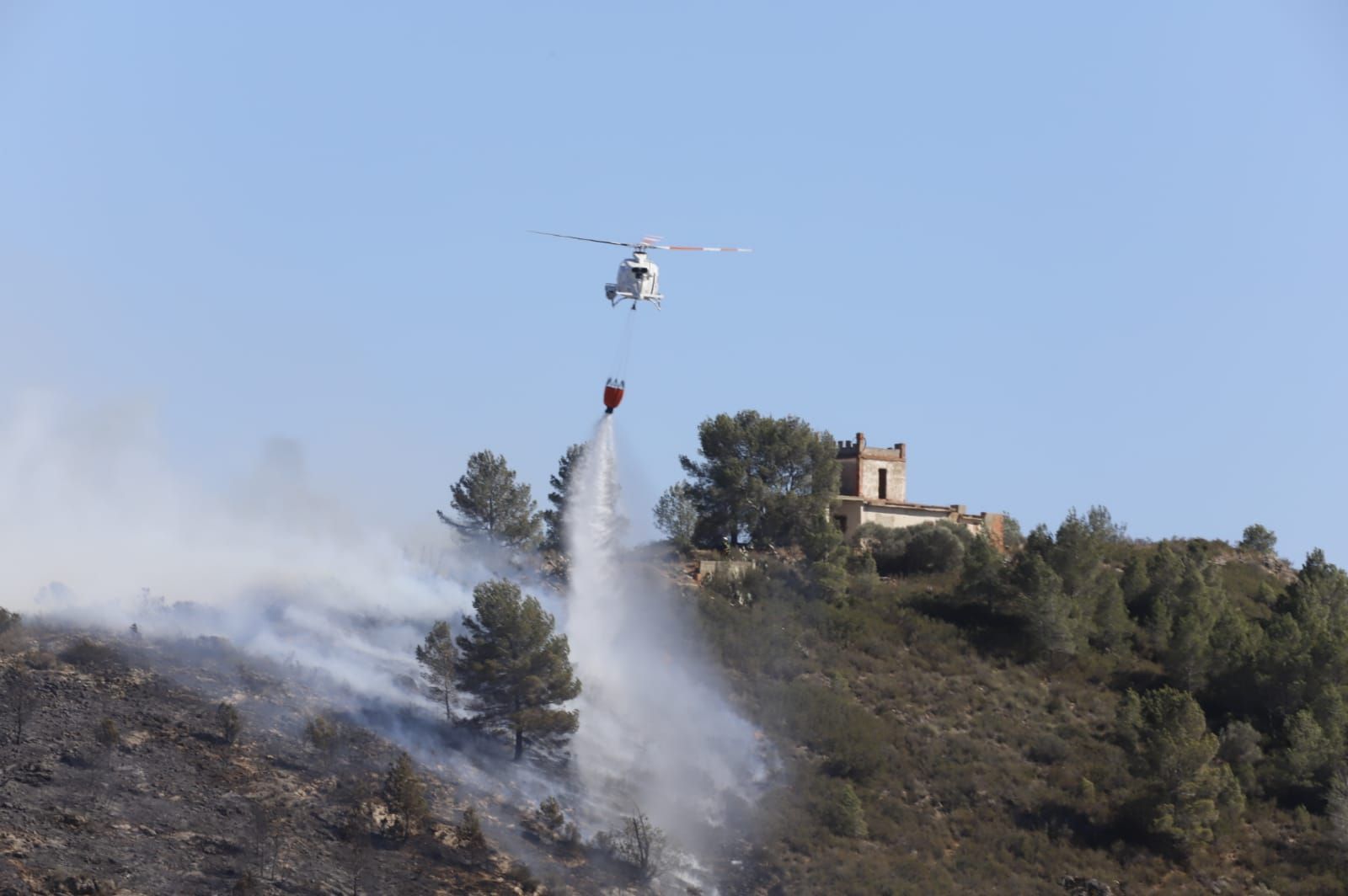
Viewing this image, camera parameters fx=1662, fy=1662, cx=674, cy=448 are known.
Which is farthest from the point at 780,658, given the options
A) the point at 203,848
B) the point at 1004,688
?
the point at 203,848

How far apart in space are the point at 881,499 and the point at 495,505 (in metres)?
22.5

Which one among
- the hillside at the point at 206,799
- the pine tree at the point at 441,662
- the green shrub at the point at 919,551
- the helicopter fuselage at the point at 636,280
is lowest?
the hillside at the point at 206,799

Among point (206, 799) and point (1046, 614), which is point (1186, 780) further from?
point (206, 799)

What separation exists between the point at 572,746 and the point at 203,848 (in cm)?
1864

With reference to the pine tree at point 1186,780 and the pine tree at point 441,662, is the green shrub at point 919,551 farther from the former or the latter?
the pine tree at point 441,662

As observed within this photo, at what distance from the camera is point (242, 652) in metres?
71.3

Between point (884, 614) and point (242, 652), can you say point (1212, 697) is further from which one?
point (242, 652)

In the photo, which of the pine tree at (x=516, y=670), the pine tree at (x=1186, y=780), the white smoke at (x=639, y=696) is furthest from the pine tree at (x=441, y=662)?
the pine tree at (x=1186, y=780)

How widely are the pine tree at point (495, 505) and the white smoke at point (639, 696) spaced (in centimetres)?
534

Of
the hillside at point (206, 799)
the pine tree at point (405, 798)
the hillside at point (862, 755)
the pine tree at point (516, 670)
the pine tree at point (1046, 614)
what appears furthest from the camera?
the pine tree at point (1046, 614)

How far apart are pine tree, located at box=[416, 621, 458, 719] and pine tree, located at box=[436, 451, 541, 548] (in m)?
24.8

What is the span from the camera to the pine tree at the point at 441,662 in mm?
68250

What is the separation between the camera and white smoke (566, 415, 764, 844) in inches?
2606

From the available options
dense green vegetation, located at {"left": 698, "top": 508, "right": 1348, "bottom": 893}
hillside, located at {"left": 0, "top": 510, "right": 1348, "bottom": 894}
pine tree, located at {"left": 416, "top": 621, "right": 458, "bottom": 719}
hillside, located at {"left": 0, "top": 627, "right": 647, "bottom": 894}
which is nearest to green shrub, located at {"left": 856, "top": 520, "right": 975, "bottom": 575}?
dense green vegetation, located at {"left": 698, "top": 508, "right": 1348, "bottom": 893}
